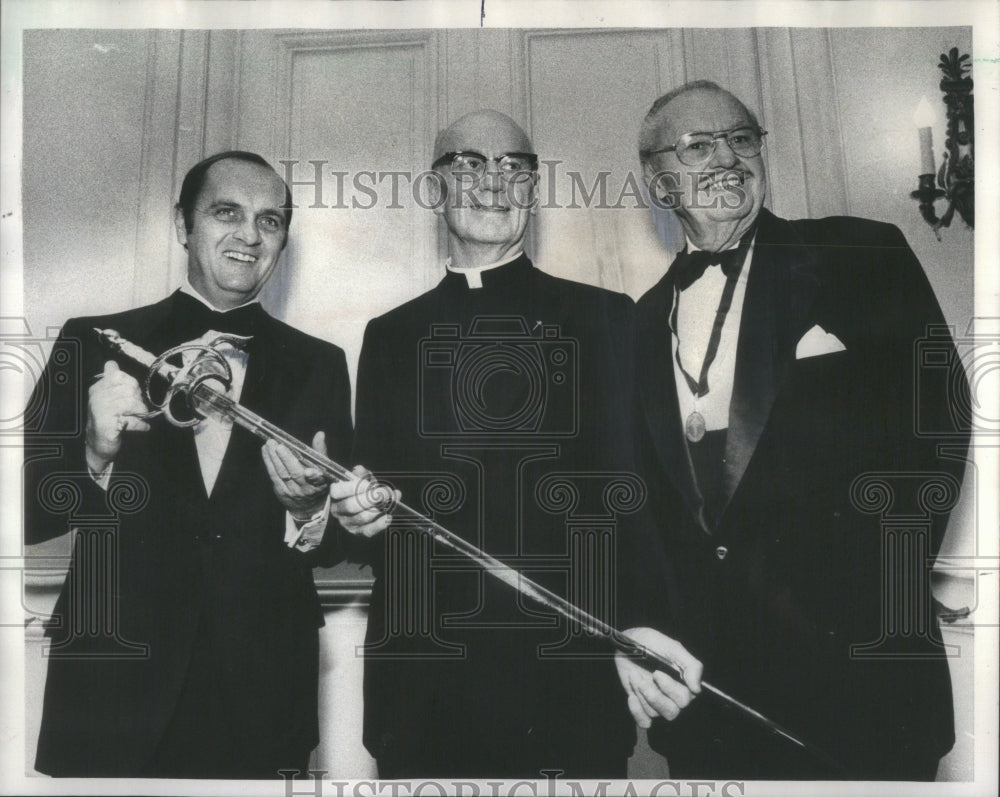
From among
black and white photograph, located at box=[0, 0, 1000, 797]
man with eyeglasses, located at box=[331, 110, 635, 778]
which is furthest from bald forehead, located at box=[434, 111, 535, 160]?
man with eyeglasses, located at box=[331, 110, 635, 778]

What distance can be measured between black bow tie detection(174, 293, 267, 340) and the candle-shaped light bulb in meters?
2.03

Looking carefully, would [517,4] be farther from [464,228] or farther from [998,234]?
[998,234]

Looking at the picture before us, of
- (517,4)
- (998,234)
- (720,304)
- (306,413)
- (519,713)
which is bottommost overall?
(519,713)

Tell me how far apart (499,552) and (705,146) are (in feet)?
4.43

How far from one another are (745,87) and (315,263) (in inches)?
55.0

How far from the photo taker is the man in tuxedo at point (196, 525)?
2889mm

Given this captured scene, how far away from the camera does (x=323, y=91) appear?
9.78 feet

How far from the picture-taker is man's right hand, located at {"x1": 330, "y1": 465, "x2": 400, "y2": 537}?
9.46 feet

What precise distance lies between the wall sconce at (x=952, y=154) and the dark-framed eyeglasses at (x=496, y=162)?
1.16 meters

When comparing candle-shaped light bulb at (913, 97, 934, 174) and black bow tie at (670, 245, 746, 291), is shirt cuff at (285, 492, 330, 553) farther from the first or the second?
candle-shaped light bulb at (913, 97, 934, 174)

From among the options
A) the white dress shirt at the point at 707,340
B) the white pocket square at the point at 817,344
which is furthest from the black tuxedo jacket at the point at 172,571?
the white pocket square at the point at 817,344

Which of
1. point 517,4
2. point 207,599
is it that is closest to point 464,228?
point 517,4

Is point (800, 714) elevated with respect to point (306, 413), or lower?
lower
